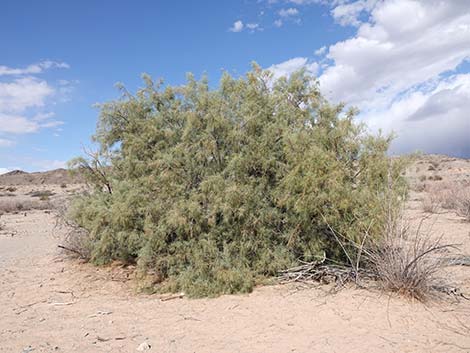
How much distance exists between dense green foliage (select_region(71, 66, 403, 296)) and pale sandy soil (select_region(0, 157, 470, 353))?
79 centimetres

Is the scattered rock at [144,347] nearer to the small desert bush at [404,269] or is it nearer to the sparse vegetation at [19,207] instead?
the small desert bush at [404,269]

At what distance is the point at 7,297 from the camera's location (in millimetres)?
8398

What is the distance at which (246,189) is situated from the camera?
7.98m

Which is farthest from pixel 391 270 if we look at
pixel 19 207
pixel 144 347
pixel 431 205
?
pixel 19 207

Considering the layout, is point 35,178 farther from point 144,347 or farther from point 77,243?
point 144,347

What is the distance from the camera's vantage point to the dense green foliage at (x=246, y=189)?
7.68m

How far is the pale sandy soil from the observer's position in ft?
17.7

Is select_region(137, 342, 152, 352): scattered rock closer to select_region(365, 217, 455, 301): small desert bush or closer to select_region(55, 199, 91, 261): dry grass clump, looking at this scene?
select_region(365, 217, 455, 301): small desert bush

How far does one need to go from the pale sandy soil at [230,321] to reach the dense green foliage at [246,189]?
0.79m

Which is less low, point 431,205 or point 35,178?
point 35,178

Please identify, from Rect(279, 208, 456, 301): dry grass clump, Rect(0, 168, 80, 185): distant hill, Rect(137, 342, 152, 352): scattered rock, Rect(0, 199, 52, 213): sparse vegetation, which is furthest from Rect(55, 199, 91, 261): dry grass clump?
Rect(0, 168, 80, 185): distant hill

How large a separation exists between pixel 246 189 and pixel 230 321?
2582mm

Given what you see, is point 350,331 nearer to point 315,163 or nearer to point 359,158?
point 315,163

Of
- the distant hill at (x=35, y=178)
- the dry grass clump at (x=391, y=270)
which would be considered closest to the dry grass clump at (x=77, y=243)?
the dry grass clump at (x=391, y=270)
